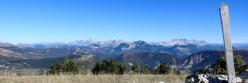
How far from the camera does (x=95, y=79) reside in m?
20.9

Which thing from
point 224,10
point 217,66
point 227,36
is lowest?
point 217,66

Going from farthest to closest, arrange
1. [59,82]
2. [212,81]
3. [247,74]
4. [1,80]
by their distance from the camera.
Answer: [1,80]
[59,82]
[247,74]
[212,81]

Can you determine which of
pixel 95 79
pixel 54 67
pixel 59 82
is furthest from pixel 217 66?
pixel 59 82

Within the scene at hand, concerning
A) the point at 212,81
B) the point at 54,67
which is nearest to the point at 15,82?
the point at 212,81

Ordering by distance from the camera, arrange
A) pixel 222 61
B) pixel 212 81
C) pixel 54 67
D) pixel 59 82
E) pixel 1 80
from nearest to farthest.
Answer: pixel 212 81
pixel 59 82
pixel 1 80
pixel 222 61
pixel 54 67

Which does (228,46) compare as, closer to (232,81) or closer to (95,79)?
(232,81)

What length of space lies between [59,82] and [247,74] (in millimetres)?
8281

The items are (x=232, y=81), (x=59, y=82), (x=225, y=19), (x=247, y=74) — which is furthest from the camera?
(x=59, y=82)

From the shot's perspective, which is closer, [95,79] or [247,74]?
[247,74]

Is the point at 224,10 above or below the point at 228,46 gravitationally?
above

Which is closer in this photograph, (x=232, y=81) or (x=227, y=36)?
(x=227, y=36)

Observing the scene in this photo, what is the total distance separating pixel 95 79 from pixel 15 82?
4.01 meters

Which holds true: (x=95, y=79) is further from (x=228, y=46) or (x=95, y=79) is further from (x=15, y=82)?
(x=228, y=46)

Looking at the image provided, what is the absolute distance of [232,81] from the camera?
12930 mm
